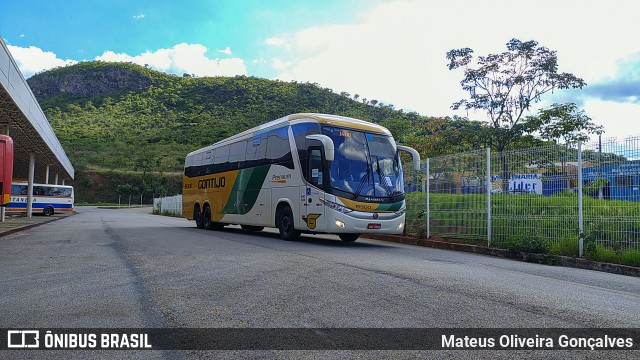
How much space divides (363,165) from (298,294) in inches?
290

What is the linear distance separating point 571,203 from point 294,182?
703 cm

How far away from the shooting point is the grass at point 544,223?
932 centimetres

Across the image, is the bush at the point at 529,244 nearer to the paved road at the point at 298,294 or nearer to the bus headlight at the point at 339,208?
the paved road at the point at 298,294

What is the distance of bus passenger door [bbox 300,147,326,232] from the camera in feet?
39.5

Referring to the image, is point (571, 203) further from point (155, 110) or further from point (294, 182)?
point (155, 110)

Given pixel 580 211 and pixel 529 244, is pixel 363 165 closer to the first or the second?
pixel 529 244

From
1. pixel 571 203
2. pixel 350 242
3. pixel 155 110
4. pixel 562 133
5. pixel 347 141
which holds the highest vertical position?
pixel 155 110

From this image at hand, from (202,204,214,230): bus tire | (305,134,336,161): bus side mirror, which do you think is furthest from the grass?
(202,204,214,230): bus tire

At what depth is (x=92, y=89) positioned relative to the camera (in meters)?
96.1

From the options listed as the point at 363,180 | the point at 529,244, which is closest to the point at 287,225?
the point at 363,180

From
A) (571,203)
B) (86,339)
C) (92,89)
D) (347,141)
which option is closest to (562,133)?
(571,203)

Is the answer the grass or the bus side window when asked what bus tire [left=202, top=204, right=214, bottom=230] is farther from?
the grass

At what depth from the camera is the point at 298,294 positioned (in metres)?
5.37

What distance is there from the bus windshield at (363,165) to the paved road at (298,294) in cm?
347
